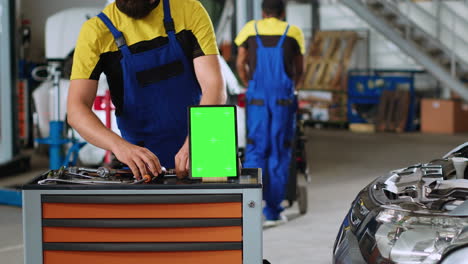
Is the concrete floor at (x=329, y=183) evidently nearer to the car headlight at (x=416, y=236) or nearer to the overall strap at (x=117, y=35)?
the car headlight at (x=416, y=236)

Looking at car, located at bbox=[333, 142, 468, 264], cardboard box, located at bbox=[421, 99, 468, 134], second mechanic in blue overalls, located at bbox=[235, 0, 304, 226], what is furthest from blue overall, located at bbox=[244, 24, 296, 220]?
cardboard box, located at bbox=[421, 99, 468, 134]

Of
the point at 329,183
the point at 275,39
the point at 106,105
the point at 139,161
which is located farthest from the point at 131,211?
the point at 329,183

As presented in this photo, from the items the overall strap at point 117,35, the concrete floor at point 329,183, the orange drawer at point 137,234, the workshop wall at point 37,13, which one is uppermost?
the workshop wall at point 37,13

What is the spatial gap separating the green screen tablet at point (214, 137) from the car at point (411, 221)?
88 cm

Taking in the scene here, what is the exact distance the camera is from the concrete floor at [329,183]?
586 centimetres

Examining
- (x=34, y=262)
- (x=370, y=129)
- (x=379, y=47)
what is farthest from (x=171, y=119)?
(x=379, y=47)

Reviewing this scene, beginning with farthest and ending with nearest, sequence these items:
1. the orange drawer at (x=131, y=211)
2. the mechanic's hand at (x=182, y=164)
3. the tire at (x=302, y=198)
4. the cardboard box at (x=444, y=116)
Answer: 1. the cardboard box at (x=444, y=116)
2. the tire at (x=302, y=198)
3. the mechanic's hand at (x=182, y=164)
4. the orange drawer at (x=131, y=211)

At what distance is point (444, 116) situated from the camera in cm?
1456

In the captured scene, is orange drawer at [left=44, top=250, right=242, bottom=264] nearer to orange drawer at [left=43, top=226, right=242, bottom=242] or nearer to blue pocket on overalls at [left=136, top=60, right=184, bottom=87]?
orange drawer at [left=43, top=226, right=242, bottom=242]

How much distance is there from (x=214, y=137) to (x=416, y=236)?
3.25 ft

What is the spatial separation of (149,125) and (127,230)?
1.09 m

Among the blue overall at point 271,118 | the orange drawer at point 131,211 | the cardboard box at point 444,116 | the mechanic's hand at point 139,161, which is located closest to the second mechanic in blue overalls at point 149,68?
the mechanic's hand at point 139,161

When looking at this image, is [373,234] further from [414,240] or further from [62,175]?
[62,175]

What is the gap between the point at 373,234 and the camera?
313 centimetres
